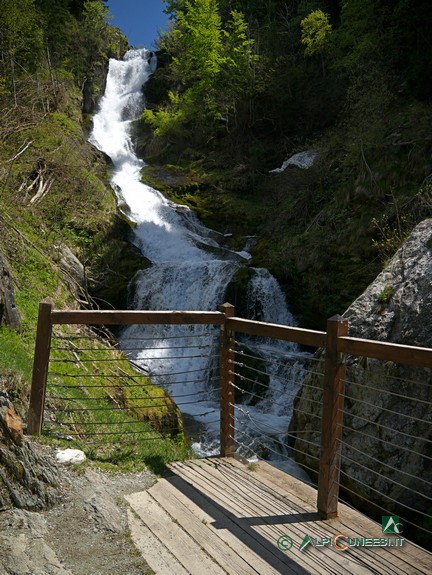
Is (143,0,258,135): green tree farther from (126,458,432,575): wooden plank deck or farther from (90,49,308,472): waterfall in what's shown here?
(126,458,432,575): wooden plank deck

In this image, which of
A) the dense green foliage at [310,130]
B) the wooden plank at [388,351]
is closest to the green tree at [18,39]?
the dense green foliage at [310,130]

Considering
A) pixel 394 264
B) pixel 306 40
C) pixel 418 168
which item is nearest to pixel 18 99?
pixel 418 168

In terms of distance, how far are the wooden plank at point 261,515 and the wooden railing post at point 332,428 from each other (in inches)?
7.9

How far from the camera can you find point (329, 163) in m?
15.3

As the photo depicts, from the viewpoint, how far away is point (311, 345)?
3.41m

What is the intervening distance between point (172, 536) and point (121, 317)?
6.11ft

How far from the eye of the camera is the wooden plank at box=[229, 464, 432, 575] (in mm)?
2742

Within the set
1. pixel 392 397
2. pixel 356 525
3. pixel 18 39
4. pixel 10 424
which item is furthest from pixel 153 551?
pixel 18 39

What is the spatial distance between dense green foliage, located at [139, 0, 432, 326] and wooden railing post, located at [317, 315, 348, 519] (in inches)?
236

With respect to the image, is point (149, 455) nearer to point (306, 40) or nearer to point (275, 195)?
point (275, 195)

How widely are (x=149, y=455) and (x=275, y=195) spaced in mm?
14802

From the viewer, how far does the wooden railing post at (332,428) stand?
10.8ft

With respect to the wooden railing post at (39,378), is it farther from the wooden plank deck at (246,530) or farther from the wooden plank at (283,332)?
the wooden plank at (283,332)

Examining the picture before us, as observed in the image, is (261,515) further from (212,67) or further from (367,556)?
(212,67)
